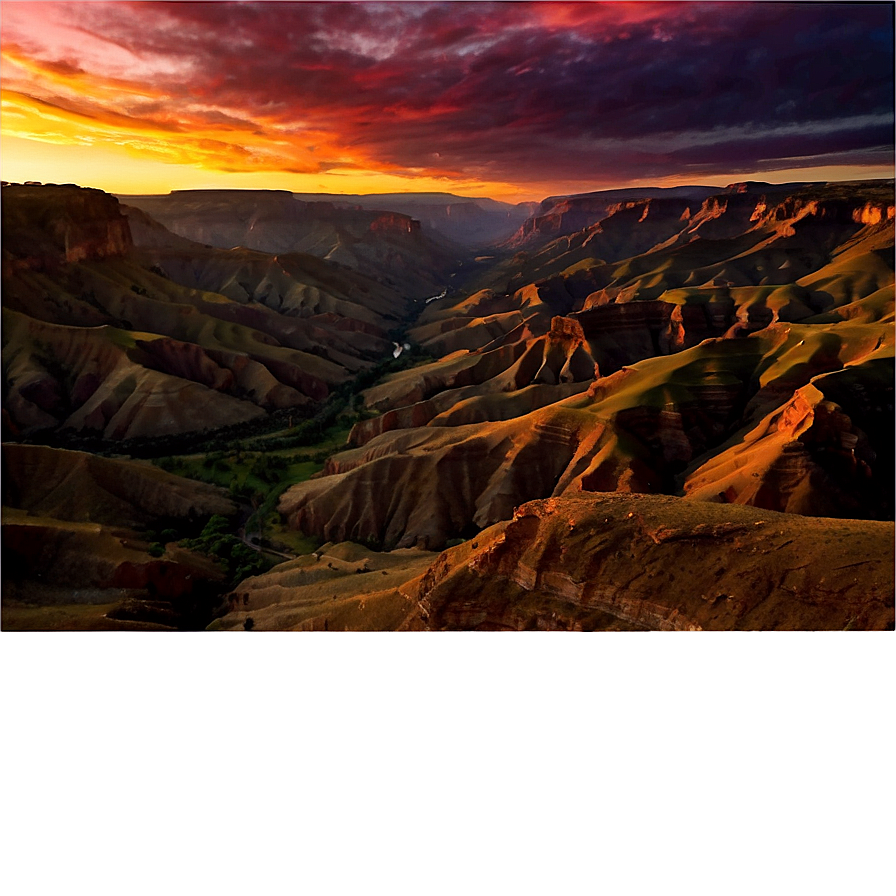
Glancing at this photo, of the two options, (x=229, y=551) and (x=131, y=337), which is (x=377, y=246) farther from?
(x=229, y=551)

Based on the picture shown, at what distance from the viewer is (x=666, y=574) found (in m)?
16.2

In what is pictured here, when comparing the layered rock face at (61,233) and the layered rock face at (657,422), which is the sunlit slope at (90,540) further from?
the layered rock face at (61,233)

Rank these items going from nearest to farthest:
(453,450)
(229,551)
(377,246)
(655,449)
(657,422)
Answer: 1. (229,551)
2. (655,449)
3. (657,422)
4. (453,450)
5. (377,246)

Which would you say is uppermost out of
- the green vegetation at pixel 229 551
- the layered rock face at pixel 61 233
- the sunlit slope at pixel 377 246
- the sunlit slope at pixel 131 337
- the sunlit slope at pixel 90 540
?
the sunlit slope at pixel 377 246

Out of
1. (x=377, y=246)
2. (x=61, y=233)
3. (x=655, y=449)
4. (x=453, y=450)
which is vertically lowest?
(x=453, y=450)

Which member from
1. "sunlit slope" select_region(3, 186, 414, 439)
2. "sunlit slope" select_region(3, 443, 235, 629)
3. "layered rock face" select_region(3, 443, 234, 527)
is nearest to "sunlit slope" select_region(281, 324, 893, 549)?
"layered rock face" select_region(3, 443, 234, 527)

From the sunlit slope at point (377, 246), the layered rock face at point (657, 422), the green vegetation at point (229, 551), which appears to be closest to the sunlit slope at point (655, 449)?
the layered rock face at point (657, 422)

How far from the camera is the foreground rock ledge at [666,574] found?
15336mm

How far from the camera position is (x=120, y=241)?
6512 centimetres

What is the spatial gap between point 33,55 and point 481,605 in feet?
51.4

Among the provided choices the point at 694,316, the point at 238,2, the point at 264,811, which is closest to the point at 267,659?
the point at 264,811

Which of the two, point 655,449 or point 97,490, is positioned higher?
point 655,449

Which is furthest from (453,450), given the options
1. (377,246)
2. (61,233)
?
(377,246)

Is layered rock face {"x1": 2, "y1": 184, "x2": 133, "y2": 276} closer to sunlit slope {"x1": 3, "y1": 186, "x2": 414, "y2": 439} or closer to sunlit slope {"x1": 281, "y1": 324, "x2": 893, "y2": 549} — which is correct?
sunlit slope {"x1": 3, "y1": 186, "x2": 414, "y2": 439}
